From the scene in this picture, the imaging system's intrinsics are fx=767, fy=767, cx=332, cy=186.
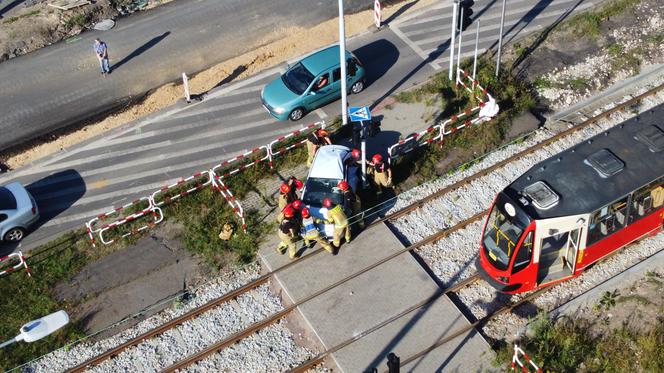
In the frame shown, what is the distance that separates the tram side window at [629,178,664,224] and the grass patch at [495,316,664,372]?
8.77 feet

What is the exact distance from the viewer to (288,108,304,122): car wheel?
24.5 m

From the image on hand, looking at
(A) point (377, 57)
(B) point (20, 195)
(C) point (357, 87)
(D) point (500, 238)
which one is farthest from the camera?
(A) point (377, 57)

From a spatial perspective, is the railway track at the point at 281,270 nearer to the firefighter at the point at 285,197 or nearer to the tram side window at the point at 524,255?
the firefighter at the point at 285,197

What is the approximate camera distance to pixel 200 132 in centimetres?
2472

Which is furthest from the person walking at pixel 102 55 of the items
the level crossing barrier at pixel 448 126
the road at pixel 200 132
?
the level crossing barrier at pixel 448 126

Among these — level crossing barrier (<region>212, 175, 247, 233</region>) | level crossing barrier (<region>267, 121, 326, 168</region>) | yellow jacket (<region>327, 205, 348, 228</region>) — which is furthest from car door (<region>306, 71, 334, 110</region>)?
yellow jacket (<region>327, 205, 348, 228</region>)

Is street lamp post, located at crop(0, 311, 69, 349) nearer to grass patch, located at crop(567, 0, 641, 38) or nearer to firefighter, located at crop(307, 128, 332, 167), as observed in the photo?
firefighter, located at crop(307, 128, 332, 167)

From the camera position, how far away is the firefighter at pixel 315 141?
2242 cm

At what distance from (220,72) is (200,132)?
354cm

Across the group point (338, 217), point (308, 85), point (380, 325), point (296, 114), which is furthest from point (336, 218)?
point (308, 85)

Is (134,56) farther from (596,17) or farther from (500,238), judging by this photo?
(596,17)

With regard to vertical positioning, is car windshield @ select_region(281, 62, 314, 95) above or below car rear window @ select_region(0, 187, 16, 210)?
above

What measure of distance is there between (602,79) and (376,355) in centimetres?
1364

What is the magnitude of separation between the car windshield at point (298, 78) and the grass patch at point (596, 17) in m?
10.3
